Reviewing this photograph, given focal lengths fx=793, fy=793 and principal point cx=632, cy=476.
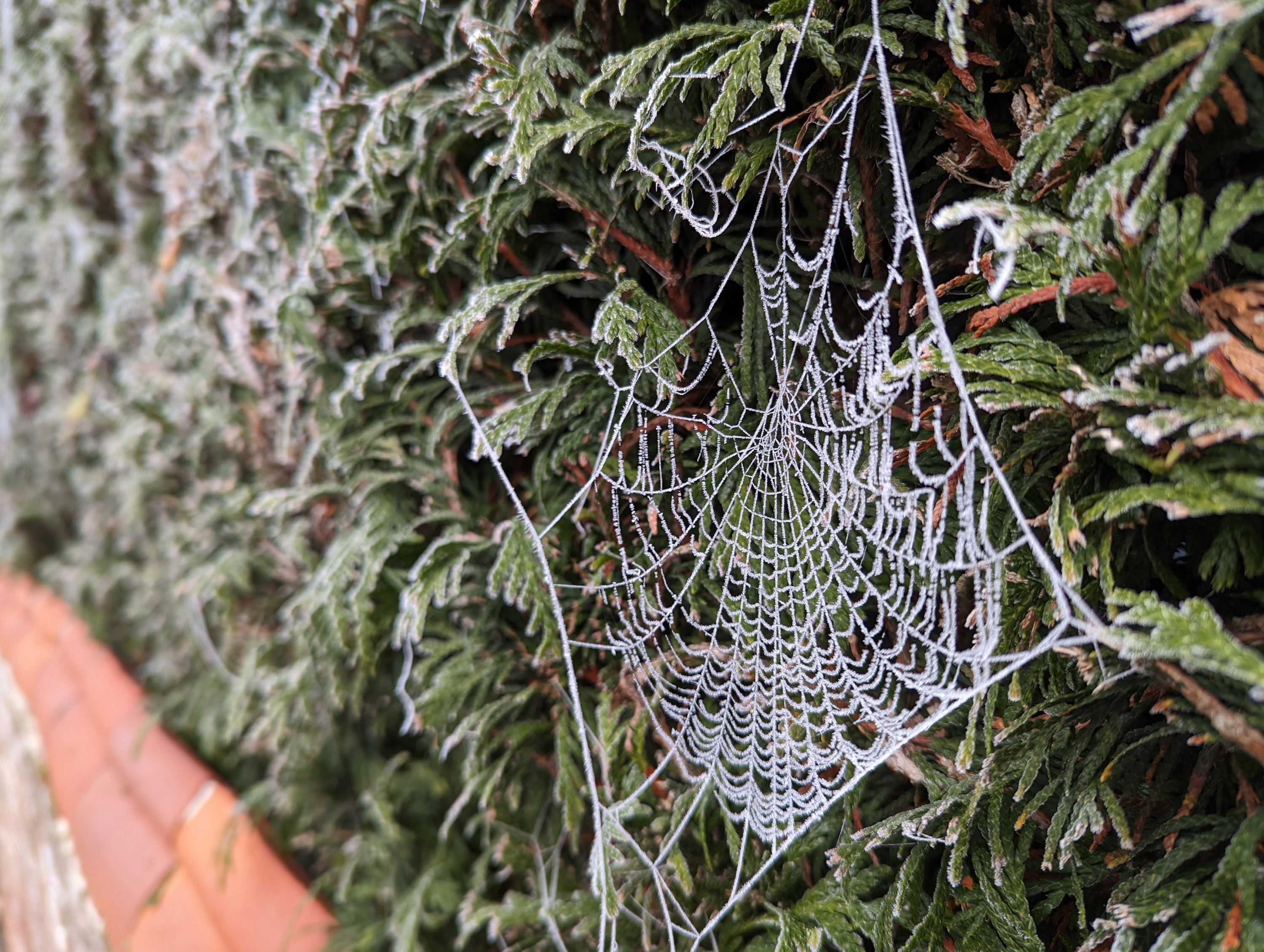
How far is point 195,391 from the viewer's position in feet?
4.83

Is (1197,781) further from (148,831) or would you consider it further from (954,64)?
(148,831)

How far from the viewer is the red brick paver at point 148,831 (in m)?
1.28

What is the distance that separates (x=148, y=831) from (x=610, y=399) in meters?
1.36

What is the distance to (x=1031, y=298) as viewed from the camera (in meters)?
0.57

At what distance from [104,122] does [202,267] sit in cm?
77

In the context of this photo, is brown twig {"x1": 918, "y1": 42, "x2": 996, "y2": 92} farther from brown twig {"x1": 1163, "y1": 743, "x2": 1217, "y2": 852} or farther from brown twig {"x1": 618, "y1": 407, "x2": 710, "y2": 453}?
brown twig {"x1": 1163, "y1": 743, "x2": 1217, "y2": 852}

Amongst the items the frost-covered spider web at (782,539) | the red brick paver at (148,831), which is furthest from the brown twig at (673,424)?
the red brick paver at (148,831)

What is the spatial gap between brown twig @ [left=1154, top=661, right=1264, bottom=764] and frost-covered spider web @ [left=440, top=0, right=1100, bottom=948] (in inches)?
2.7

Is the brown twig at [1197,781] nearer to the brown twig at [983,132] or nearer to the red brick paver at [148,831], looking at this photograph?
the brown twig at [983,132]

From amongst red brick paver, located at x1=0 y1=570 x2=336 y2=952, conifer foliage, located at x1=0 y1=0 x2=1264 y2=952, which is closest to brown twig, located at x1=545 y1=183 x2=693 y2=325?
conifer foliage, located at x1=0 y1=0 x2=1264 y2=952

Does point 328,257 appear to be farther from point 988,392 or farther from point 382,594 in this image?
point 988,392

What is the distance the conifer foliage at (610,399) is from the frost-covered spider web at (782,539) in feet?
0.08

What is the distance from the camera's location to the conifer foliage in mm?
514

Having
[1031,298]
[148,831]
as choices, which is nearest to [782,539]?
[1031,298]
